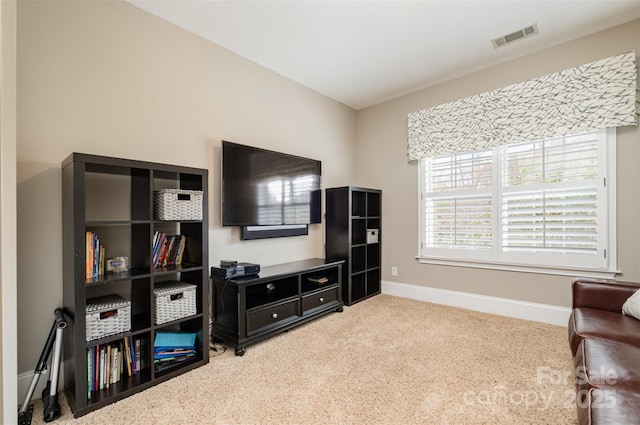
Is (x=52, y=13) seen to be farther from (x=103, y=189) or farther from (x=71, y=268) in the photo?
(x=71, y=268)

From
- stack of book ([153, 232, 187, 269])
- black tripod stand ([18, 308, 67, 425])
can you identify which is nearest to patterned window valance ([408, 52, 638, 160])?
stack of book ([153, 232, 187, 269])

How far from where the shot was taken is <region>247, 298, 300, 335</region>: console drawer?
236 centimetres

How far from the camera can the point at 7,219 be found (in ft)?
4.58

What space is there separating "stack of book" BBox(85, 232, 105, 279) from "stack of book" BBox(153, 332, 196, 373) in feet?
1.90

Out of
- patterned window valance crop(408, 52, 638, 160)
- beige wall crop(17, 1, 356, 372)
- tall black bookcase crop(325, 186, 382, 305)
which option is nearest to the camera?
beige wall crop(17, 1, 356, 372)

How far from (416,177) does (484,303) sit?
1.63 meters

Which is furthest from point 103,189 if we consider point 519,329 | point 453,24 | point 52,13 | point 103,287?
point 519,329

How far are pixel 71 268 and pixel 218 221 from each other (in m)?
1.16

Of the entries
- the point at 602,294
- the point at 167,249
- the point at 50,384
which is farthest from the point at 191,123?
the point at 602,294

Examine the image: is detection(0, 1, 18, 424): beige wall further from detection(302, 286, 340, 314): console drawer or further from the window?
the window

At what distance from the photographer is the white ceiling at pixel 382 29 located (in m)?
2.26

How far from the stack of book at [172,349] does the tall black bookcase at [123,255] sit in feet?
0.14

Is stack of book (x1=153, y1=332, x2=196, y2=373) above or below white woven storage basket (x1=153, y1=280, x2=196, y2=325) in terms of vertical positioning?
below

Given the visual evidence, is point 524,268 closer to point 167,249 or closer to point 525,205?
point 525,205
